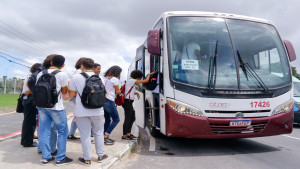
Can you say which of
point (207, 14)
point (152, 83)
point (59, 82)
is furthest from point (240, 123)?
point (59, 82)

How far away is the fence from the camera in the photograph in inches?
1403

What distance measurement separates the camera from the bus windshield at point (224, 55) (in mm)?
5586

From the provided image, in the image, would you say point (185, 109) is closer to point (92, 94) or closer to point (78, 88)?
point (92, 94)

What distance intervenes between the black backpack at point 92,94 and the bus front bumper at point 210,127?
64.5 inches

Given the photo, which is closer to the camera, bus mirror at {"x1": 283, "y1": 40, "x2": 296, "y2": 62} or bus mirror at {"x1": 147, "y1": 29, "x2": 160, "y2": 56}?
bus mirror at {"x1": 147, "y1": 29, "x2": 160, "y2": 56}

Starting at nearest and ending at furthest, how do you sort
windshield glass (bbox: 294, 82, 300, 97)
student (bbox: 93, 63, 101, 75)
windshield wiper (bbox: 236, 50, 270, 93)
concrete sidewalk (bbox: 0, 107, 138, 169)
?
concrete sidewalk (bbox: 0, 107, 138, 169), student (bbox: 93, 63, 101, 75), windshield wiper (bbox: 236, 50, 270, 93), windshield glass (bbox: 294, 82, 300, 97)

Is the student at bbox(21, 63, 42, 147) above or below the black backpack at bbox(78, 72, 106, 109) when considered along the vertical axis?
below

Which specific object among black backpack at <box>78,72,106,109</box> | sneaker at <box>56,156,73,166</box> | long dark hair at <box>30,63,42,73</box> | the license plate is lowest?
sneaker at <box>56,156,73,166</box>

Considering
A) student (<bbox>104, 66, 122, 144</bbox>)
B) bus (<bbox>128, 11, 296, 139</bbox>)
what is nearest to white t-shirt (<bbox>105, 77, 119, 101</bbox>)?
student (<bbox>104, 66, 122, 144</bbox>)

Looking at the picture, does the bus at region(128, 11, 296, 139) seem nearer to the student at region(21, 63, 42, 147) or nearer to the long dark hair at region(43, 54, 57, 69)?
the long dark hair at region(43, 54, 57, 69)

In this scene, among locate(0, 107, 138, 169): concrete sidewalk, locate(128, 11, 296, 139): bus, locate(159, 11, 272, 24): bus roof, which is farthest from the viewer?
locate(159, 11, 272, 24): bus roof

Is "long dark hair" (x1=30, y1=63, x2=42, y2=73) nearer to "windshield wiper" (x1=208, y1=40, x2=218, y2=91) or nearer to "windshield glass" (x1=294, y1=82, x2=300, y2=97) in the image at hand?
"windshield wiper" (x1=208, y1=40, x2=218, y2=91)

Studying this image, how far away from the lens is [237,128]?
5445 mm

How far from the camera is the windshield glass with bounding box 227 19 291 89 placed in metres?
5.80
